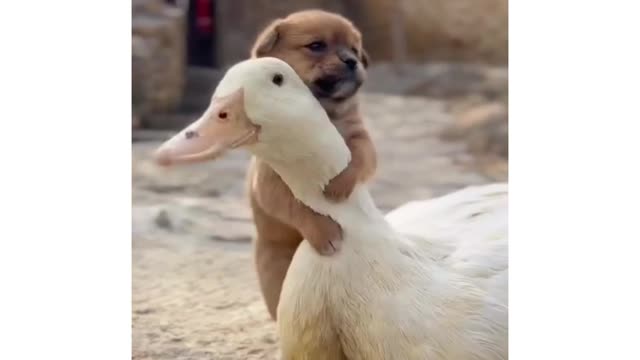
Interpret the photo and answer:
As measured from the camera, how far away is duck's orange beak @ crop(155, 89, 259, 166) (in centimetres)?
86

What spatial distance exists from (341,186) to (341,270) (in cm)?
7

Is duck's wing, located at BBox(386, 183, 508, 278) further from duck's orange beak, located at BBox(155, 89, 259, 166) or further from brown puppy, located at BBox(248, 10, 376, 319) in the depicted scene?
duck's orange beak, located at BBox(155, 89, 259, 166)

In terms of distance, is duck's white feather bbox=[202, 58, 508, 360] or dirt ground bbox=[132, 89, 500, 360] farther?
dirt ground bbox=[132, 89, 500, 360]

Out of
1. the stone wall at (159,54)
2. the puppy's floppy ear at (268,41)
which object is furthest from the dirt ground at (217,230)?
the puppy's floppy ear at (268,41)

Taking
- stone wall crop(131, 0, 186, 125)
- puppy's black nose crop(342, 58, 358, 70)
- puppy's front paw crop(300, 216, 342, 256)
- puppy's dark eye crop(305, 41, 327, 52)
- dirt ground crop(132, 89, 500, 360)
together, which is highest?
puppy's dark eye crop(305, 41, 327, 52)

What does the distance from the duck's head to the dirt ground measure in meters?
0.28

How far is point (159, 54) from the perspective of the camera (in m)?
Answer: 1.62

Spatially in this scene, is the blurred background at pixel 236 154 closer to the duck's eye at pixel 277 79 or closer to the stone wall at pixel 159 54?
the stone wall at pixel 159 54

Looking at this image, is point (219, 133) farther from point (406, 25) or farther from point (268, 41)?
point (406, 25)

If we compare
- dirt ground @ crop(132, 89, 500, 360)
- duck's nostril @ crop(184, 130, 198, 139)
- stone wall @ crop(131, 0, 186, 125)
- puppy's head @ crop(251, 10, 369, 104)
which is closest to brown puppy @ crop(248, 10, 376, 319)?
puppy's head @ crop(251, 10, 369, 104)

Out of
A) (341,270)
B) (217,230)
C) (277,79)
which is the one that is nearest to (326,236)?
(341,270)
